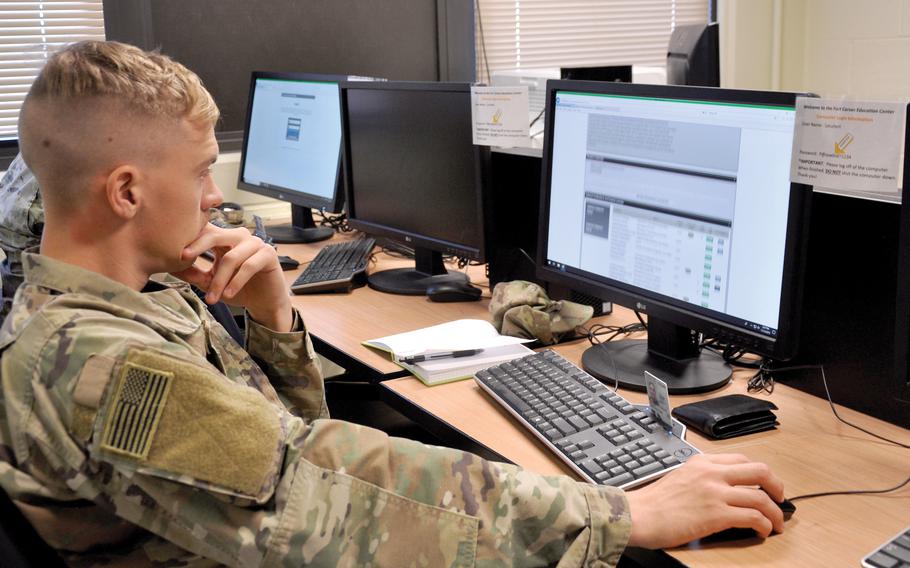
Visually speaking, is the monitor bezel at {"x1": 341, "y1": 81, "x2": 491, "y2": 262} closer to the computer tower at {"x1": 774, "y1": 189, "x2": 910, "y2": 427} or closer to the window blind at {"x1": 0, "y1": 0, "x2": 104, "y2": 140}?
the computer tower at {"x1": 774, "y1": 189, "x2": 910, "y2": 427}

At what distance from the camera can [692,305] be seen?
1565 millimetres

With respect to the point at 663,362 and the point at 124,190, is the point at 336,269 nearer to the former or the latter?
the point at 663,362

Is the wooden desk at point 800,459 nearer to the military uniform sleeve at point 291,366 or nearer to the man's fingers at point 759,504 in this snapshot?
the man's fingers at point 759,504

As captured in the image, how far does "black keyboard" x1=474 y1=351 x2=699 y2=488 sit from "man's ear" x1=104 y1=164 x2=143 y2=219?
Answer: 0.65 metres

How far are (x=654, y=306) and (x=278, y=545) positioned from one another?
0.86m

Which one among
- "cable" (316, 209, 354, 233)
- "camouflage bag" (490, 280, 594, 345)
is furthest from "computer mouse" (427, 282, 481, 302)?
"cable" (316, 209, 354, 233)

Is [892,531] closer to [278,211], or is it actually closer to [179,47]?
[278,211]

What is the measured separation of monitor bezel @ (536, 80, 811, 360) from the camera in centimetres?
135

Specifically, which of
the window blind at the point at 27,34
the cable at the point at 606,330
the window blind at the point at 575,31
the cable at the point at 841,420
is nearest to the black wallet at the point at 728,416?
the cable at the point at 841,420

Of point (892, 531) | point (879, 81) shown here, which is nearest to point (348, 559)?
point (892, 531)

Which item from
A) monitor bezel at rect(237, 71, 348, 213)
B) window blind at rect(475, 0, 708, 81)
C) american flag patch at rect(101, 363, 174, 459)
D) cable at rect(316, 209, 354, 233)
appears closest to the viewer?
american flag patch at rect(101, 363, 174, 459)

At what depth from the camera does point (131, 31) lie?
10.3 feet

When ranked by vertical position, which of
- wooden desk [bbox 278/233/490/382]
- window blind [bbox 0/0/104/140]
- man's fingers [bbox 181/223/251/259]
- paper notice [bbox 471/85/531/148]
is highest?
window blind [bbox 0/0/104/140]

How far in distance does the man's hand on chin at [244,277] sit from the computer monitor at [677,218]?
56 centimetres
